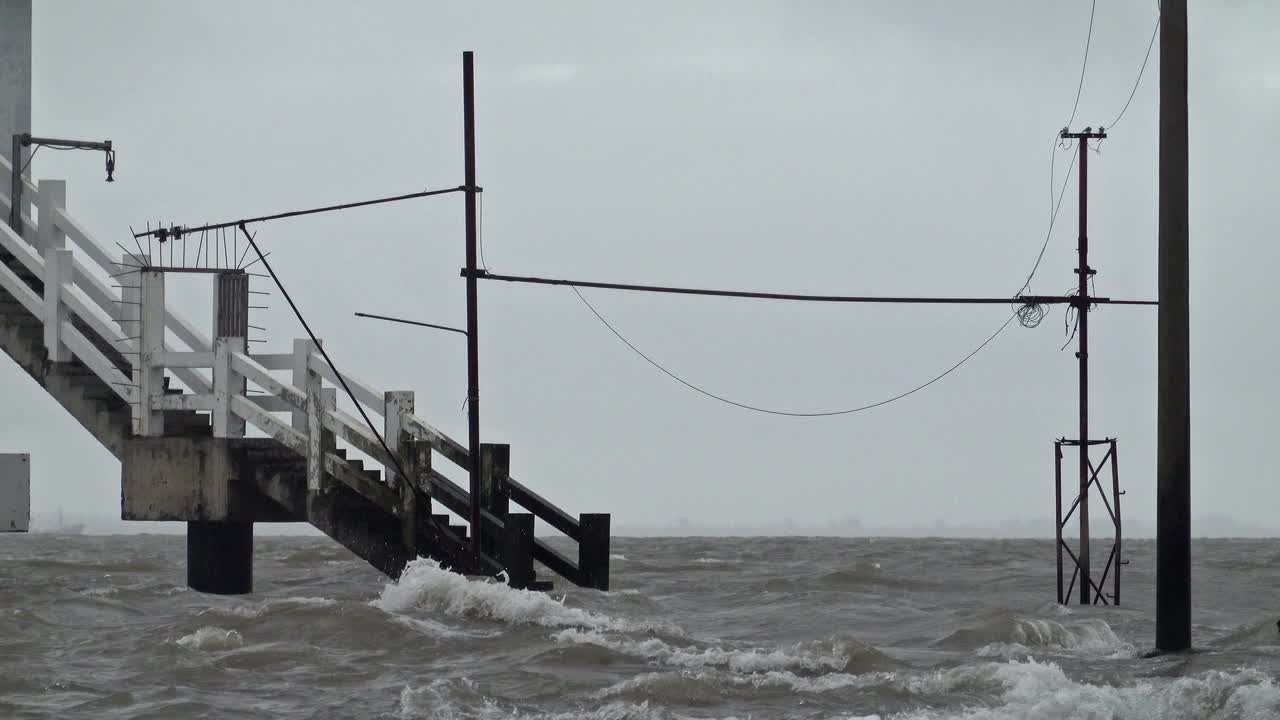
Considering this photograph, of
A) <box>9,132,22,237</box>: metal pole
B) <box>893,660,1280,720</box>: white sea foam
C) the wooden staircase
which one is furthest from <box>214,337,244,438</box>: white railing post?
<box>893,660,1280,720</box>: white sea foam

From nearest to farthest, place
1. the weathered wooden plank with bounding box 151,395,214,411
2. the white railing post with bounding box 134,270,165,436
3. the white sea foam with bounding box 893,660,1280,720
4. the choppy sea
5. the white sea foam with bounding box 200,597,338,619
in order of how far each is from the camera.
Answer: the white sea foam with bounding box 893,660,1280,720, the choppy sea, the white sea foam with bounding box 200,597,338,619, the weathered wooden plank with bounding box 151,395,214,411, the white railing post with bounding box 134,270,165,436

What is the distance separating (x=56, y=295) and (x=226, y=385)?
2.71 metres

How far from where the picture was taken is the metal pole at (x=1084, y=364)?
23.7m

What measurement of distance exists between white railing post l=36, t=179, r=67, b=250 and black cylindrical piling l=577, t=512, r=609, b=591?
8.75 m

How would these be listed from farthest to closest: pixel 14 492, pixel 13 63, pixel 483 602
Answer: pixel 13 63
pixel 14 492
pixel 483 602

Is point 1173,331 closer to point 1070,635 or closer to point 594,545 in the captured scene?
point 1070,635

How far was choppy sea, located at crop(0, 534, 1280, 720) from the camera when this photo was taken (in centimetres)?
1298

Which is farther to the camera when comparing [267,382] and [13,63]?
[13,63]

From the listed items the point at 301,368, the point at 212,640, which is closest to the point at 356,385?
the point at 301,368

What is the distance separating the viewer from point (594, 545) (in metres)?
20.4

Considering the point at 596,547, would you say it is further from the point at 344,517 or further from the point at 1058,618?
the point at 1058,618

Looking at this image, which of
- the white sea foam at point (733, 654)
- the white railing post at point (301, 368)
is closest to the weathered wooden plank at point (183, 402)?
the white railing post at point (301, 368)

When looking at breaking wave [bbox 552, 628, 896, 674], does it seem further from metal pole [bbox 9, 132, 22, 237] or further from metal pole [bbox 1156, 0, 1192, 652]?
metal pole [bbox 9, 132, 22, 237]

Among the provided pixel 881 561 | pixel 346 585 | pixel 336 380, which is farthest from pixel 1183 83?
pixel 881 561
